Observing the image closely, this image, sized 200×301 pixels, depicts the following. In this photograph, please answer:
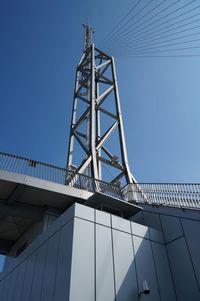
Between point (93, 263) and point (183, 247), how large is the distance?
12.4 ft

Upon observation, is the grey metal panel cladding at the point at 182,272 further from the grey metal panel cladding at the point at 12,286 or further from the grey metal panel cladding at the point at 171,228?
the grey metal panel cladding at the point at 12,286

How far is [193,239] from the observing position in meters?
9.23

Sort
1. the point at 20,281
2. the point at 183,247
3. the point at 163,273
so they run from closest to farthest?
the point at 163,273 < the point at 183,247 < the point at 20,281

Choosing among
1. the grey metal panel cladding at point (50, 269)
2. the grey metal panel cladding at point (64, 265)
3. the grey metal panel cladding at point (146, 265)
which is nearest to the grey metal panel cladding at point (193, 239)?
the grey metal panel cladding at point (146, 265)

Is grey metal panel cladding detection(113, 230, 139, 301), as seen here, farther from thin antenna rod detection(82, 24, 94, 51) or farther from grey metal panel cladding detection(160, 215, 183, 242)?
Result: thin antenna rod detection(82, 24, 94, 51)

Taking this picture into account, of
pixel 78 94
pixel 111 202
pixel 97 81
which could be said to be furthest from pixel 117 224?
pixel 97 81

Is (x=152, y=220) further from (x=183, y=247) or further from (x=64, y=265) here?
(x=64, y=265)

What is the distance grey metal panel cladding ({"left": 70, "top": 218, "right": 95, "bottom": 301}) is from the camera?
700cm

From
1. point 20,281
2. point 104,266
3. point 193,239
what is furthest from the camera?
point 20,281

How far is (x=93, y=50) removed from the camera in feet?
99.6

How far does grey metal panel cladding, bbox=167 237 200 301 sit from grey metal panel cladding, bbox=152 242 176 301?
0.20 metres

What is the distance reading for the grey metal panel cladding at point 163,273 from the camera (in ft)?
28.6

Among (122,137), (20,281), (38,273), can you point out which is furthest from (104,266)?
(122,137)

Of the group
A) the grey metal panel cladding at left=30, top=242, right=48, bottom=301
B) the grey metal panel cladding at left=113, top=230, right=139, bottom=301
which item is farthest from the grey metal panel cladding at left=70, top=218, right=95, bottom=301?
the grey metal panel cladding at left=30, top=242, right=48, bottom=301
